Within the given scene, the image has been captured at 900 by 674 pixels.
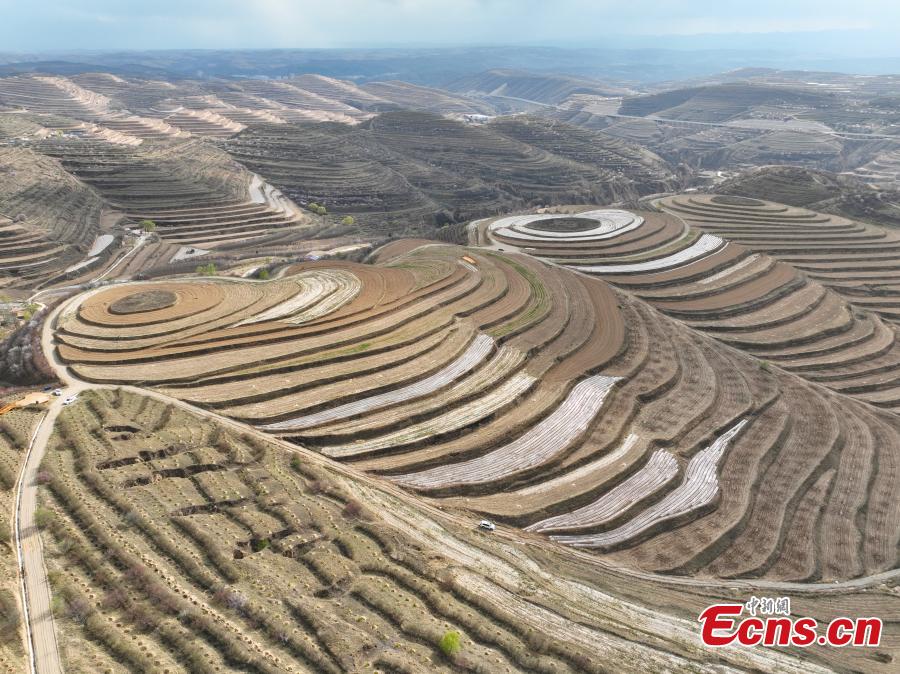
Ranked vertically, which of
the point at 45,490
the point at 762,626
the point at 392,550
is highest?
the point at 45,490

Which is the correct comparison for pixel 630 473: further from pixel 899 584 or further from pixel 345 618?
pixel 345 618

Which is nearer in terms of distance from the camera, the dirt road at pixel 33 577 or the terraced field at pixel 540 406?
the dirt road at pixel 33 577

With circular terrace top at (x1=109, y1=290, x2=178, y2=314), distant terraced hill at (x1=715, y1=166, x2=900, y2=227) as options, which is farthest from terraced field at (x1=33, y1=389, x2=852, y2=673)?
distant terraced hill at (x1=715, y1=166, x2=900, y2=227)

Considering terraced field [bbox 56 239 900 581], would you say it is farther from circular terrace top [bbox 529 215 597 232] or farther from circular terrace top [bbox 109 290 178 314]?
circular terrace top [bbox 529 215 597 232]

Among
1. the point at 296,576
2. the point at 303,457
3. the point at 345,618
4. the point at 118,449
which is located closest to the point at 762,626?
the point at 345,618

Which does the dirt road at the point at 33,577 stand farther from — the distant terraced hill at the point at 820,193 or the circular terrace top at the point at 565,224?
the distant terraced hill at the point at 820,193

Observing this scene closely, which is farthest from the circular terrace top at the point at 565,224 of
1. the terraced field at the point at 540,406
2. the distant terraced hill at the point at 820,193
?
the distant terraced hill at the point at 820,193
